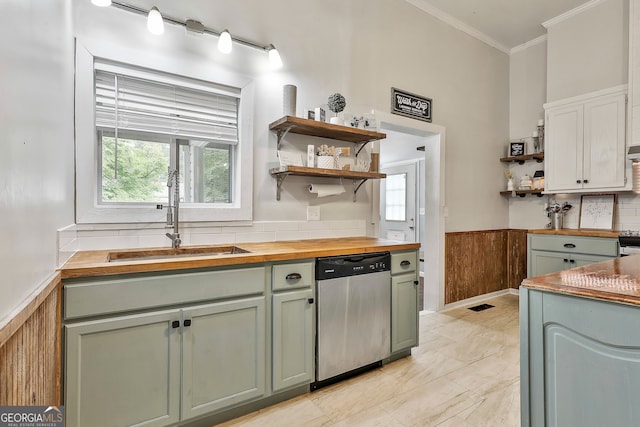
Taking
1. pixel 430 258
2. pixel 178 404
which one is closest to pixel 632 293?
pixel 178 404

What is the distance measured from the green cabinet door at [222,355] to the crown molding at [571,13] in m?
4.59

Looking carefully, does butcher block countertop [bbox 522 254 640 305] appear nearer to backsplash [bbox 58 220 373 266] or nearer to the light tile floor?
the light tile floor

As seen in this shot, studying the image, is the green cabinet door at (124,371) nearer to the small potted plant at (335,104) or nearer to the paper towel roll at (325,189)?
the paper towel roll at (325,189)

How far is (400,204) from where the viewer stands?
5.90 meters

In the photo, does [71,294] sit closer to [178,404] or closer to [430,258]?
[178,404]

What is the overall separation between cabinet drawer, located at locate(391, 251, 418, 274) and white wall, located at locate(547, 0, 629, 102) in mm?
2995

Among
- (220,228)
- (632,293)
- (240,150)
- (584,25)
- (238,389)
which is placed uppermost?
(584,25)

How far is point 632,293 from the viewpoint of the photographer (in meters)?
1.08

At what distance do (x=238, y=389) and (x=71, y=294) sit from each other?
96cm

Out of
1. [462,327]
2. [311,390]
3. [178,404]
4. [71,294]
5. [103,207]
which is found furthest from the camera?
[462,327]

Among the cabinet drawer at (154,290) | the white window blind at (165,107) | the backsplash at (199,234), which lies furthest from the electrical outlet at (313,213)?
the cabinet drawer at (154,290)

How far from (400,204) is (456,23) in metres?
2.94

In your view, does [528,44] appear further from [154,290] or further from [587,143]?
[154,290]

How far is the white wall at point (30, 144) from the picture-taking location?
0.78 metres
